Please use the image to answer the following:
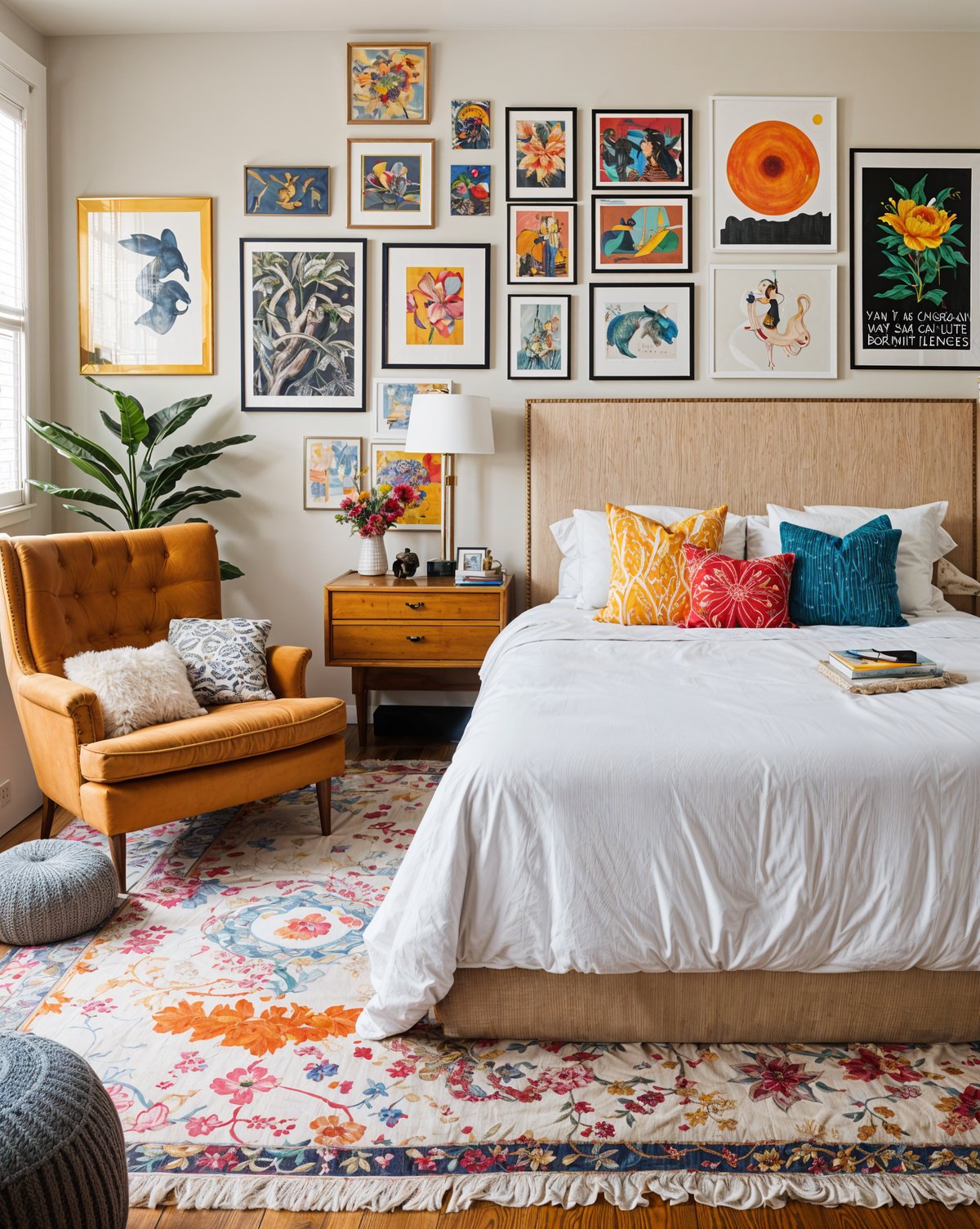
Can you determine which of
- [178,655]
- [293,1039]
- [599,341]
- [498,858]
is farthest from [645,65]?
[293,1039]

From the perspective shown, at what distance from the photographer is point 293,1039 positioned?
2.16m

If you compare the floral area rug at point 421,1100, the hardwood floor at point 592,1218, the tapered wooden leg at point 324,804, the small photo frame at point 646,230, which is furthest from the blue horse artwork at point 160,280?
the hardwood floor at point 592,1218

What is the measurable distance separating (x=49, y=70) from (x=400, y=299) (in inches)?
70.1

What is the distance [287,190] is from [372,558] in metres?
1.62

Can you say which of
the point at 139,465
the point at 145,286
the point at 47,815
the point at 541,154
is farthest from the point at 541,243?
the point at 47,815

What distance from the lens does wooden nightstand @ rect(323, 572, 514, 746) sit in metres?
4.07

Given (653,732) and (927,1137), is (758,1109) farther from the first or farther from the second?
(653,732)

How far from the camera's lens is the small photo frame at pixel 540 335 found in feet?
14.3

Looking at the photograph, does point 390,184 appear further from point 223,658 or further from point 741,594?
point 741,594

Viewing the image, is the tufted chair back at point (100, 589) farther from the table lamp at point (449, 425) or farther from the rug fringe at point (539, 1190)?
the rug fringe at point (539, 1190)

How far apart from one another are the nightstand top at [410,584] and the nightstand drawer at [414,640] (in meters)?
0.15

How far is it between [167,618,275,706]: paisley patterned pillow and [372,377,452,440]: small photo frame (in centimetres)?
131

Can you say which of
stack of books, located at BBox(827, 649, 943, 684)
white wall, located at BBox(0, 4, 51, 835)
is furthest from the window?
stack of books, located at BBox(827, 649, 943, 684)

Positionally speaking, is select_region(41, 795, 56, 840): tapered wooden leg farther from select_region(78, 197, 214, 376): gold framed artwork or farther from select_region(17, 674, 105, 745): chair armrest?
select_region(78, 197, 214, 376): gold framed artwork
